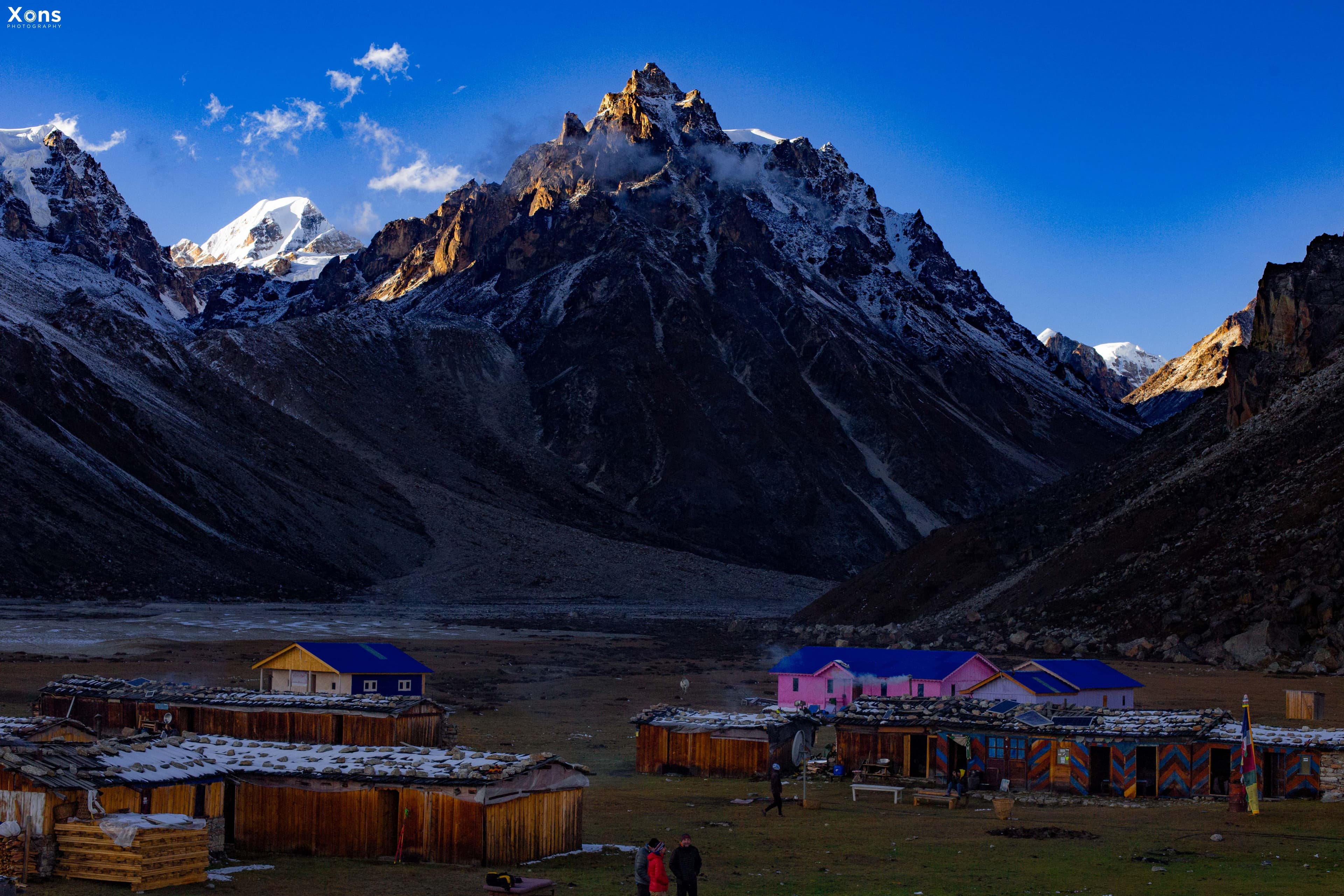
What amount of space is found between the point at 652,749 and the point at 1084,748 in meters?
13.1

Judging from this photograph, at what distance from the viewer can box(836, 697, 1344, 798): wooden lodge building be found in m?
35.8

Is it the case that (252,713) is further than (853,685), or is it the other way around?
(853,685)

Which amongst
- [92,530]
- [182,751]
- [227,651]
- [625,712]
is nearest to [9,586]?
[92,530]

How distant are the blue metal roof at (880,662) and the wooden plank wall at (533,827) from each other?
85.4 feet

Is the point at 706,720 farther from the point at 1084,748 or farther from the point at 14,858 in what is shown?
the point at 14,858

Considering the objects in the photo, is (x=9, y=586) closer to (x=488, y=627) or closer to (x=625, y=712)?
(x=488, y=627)

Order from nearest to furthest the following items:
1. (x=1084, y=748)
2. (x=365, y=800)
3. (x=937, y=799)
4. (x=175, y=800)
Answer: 1. (x=175, y=800)
2. (x=365, y=800)
3. (x=937, y=799)
4. (x=1084, y=748)

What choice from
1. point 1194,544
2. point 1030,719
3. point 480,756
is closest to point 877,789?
point 1030,719

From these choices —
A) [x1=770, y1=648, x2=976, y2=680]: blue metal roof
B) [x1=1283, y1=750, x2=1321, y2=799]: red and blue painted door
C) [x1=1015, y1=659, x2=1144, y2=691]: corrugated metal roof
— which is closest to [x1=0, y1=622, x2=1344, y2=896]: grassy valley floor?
[x1=1283, y1=750, x2=1321, y2=799]: red and blue painted door

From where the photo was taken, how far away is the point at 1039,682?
48.9 m

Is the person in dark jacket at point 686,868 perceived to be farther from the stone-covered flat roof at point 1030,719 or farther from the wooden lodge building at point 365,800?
the stone-covered flat roof at point 1030,719

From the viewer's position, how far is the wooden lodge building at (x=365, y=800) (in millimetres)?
26500

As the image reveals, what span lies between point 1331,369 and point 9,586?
322 ft

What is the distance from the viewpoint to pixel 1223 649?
69750 mm
